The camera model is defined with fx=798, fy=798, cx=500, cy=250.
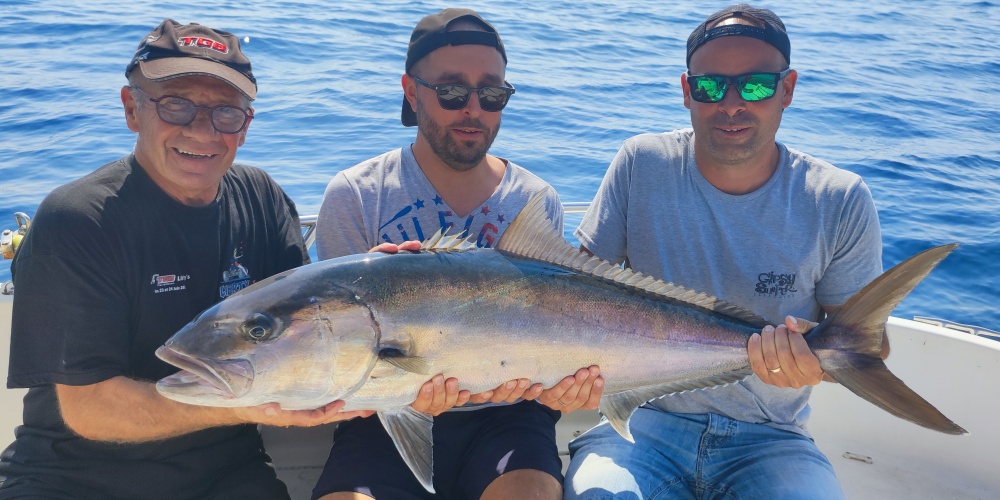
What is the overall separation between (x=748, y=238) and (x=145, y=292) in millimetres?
2309

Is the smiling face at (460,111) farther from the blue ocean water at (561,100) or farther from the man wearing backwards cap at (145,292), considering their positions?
the blue ocean water at (561,100)

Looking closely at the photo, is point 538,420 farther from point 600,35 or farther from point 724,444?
point 600,35

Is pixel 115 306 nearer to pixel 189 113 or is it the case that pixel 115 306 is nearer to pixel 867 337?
pixel 189 113

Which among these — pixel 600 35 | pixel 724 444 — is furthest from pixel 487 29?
pixel 600 35

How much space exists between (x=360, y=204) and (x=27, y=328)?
1268mm

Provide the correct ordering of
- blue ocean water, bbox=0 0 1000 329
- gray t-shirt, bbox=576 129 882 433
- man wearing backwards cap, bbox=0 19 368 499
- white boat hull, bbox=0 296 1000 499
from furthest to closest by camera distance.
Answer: blue ocean water, bbox=0 0 1000 329 → white boat hull, bbox=0 296 1000 499 → gray t-shirt, bbox=576 129 882 433 → man wearing backwards cap, bbox=0 19 368 499

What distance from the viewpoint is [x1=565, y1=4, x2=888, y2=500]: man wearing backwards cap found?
10.2 feet

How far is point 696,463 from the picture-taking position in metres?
3.11

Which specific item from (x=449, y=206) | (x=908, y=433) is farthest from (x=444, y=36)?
(x=908, y=433)

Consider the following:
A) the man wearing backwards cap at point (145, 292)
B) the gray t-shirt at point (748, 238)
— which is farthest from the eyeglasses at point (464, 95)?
the man wearing backwards cap at point (145, 292)

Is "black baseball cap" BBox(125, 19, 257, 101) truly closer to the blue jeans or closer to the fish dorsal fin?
the fish dorsal fin

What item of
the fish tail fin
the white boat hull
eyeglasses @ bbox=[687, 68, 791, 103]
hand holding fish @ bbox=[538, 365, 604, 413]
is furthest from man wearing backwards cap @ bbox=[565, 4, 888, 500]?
the white boat hull

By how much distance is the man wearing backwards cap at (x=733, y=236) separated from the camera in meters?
3.11

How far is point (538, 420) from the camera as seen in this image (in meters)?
3.14
